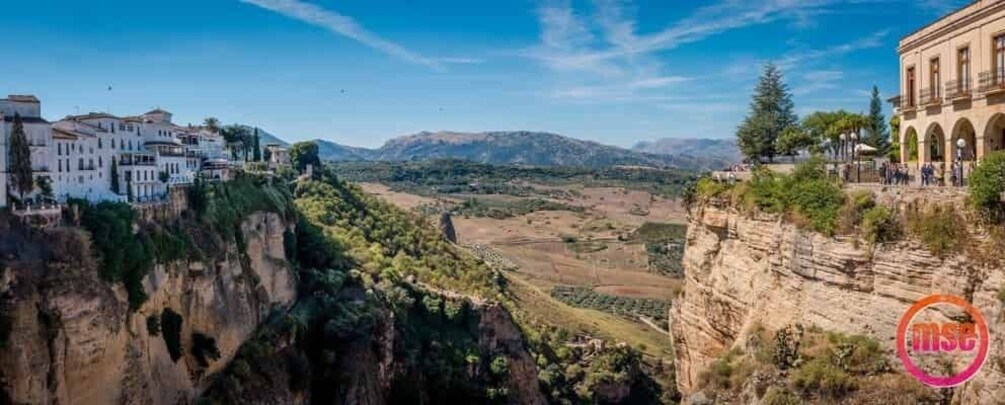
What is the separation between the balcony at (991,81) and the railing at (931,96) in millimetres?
2304

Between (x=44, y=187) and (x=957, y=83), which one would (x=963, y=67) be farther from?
(x=44, y=187)

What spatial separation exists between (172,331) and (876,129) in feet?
139

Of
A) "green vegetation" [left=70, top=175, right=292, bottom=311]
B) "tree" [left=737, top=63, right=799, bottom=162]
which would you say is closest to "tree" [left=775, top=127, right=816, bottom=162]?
"tree" [left=737, top=63, right=799, bottom=162]

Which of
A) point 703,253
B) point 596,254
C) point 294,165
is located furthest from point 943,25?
point 596,254

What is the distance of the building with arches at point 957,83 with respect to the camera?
797 inches

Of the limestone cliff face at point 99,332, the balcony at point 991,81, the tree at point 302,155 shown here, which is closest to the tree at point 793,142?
the balcony at point 991,81

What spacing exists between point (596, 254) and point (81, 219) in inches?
4147

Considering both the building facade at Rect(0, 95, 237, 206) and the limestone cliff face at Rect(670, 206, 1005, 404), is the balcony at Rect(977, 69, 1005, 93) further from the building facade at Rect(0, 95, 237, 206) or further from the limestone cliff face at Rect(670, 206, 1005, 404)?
the building facade at Rect(0, 95, 237, 206)

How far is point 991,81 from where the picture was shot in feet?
67.1

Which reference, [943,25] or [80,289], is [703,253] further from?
[80,289]

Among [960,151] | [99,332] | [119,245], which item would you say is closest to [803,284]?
[960,151]

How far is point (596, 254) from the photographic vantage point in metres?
126

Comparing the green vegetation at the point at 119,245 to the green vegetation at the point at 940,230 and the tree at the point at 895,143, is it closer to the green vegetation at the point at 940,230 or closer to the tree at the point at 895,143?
the green vegetation at the point at 940,230

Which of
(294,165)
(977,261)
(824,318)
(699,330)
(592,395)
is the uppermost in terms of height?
(294,165)
